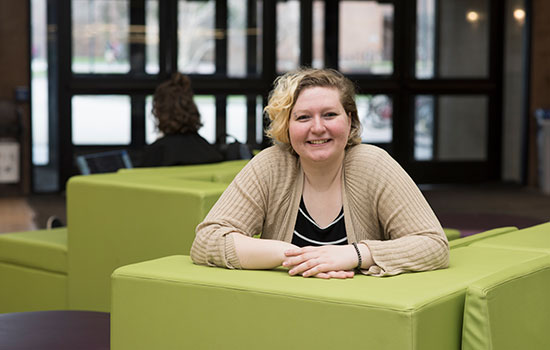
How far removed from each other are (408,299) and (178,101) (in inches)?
136

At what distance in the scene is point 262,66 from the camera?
984 cm

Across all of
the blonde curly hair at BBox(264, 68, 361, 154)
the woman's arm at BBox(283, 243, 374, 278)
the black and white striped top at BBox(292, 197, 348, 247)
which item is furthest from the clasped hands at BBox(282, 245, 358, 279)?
the blonde curly hair at BBox(264, 68, 361, 154)

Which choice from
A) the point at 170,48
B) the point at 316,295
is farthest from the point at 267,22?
the point at 316,295

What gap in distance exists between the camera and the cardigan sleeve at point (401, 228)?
2.37 m

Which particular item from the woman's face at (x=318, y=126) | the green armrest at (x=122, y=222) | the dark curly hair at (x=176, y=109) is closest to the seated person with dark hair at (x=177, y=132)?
the dark curly hair at (x=176, y=109)

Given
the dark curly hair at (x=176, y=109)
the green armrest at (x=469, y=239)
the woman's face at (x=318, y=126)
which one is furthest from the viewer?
the dark curly hair at (x=176, y=109)

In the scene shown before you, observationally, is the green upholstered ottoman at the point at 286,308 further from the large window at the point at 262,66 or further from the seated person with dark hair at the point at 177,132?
the large window at the point at 262,66

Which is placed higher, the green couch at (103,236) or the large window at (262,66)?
the large window at (262,66)

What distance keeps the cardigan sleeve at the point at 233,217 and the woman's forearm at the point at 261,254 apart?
0.04m

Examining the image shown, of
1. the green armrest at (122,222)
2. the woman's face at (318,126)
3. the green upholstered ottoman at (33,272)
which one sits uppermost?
the woman's face at (318,126)

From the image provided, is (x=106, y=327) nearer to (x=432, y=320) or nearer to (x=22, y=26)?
(x=432, y=320)

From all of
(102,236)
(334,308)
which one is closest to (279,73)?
(102,236)

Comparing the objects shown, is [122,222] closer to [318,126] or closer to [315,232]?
[315,232]

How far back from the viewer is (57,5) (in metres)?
9.10
